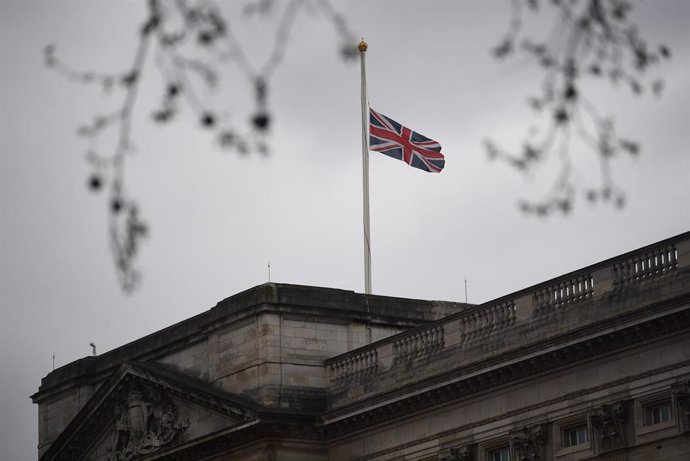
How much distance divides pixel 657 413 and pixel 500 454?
5.77 metres

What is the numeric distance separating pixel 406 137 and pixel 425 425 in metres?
13.2

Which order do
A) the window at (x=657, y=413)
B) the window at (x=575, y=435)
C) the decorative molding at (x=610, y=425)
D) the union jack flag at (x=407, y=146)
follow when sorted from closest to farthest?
1. the window at (x=657, y=413)
2. the decorative molding at (x=610, y=425)
3. the window at (x=575, y=435)
4. the union jack flag at (x=407, y=146)

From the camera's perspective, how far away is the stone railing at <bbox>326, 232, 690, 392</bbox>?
123 ft

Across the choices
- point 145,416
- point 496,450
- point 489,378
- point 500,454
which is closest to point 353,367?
point 489,378

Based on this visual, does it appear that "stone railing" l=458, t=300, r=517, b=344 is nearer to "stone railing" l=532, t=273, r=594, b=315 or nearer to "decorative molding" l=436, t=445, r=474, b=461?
"stone railing" l=532, t=273, r=594, b=315

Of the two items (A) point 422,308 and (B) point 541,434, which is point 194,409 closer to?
(A) point 422,308

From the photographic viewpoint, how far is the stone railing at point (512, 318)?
37.5 m

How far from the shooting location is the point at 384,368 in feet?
153

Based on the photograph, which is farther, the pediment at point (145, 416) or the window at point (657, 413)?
the pediment at point (145, 416)

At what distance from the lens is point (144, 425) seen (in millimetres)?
52688

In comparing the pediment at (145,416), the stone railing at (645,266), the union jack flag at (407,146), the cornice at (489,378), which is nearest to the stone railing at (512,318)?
the stone railing at (645,266)

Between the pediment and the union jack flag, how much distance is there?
32.5 ft

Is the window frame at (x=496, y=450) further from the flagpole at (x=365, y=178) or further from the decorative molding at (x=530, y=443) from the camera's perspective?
the flagpole at (x=365, y=178)

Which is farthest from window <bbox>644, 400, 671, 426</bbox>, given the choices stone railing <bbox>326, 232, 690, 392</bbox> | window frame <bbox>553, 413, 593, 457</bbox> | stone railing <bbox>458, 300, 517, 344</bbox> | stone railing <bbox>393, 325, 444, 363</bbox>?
stone railing <bbox>393, 325, 444, 363</bbox>
